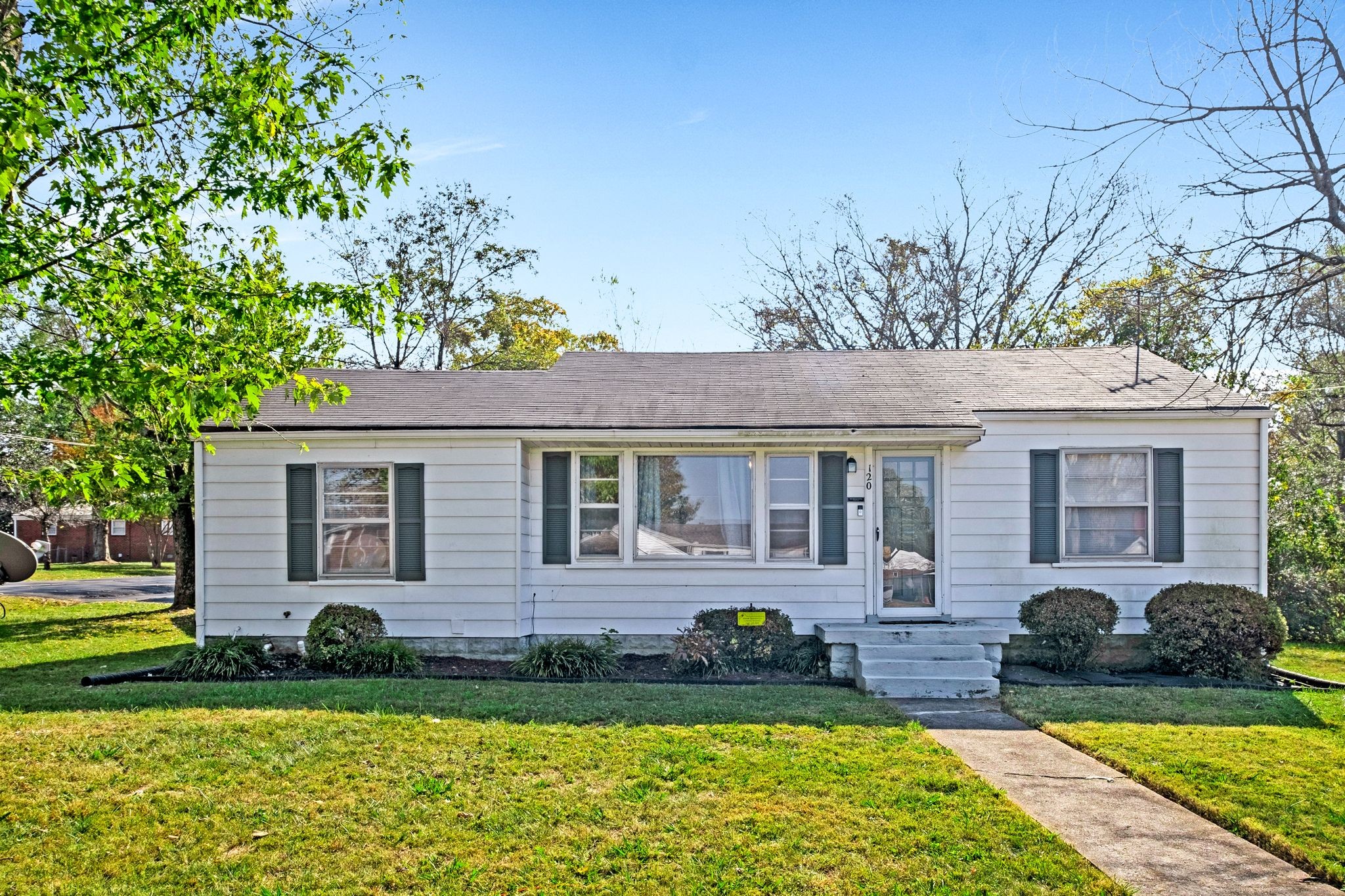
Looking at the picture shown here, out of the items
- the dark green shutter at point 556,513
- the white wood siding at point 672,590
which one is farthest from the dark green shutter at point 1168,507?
the dark green shutter at point 556,513

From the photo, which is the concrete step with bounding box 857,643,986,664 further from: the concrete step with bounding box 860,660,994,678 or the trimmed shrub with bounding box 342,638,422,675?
the trimmed shrub with bounding box 342,638,422,675

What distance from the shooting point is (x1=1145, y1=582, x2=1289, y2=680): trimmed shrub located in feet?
33.9

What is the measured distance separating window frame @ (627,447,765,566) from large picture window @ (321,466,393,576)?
3019 mm

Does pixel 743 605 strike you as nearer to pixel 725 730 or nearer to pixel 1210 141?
pixel 725 730

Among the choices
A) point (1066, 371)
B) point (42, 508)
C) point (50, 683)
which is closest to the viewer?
point (50, 683)

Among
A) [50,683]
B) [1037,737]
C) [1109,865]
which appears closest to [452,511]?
[50,683]

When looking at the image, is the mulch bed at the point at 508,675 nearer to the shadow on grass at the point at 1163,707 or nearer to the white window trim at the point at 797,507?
the white window trim at the point at 797,507

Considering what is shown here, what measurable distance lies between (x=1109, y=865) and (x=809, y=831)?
1.55 m

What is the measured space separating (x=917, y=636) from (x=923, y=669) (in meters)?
0.72

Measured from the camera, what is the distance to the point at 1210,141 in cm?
541

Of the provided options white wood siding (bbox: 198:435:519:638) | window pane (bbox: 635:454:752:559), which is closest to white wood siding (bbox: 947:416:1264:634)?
window pane (bbox: 635:454:752:559)

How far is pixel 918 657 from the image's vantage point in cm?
1008

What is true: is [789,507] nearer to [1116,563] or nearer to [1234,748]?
[1116,563]

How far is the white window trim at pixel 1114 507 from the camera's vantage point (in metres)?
11.2
